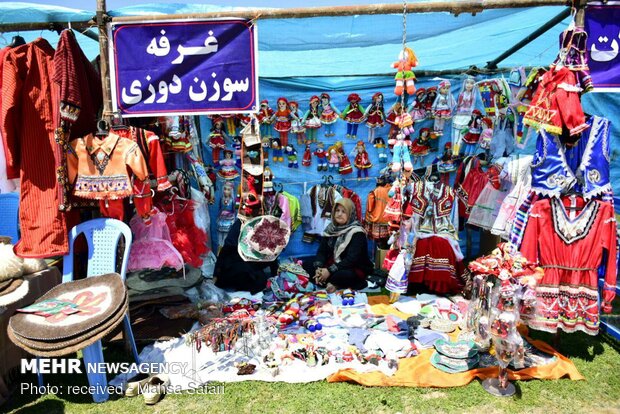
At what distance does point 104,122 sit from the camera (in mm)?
3936

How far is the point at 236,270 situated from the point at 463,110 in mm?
3944

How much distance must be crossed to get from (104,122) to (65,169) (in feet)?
1.81

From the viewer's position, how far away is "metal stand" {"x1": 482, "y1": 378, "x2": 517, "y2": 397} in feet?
11.0

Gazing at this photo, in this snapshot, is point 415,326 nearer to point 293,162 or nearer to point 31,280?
point 293,162

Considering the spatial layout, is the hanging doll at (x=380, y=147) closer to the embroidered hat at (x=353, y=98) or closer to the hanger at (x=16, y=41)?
the embroidered hat at (x=353, y=98)

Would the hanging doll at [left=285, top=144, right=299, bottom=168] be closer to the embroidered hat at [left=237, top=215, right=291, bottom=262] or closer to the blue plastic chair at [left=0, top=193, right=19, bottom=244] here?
the embroidered hat at [left=237, top=215, right=291, bottom=262]

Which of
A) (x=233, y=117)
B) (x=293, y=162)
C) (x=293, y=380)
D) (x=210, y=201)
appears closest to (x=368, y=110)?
(x=293, y=162)

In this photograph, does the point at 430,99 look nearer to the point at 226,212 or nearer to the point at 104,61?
the point at 226,212

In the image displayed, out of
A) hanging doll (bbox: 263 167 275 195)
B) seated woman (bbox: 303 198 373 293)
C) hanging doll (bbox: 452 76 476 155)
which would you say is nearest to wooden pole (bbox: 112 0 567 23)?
hanging doll (bbox: 263 167 275 195)

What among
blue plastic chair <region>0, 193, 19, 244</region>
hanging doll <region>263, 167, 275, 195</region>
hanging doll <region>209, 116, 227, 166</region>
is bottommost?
blue plastic chair <region>0, 193, 19, 244</region>

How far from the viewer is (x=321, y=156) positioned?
21.2ft

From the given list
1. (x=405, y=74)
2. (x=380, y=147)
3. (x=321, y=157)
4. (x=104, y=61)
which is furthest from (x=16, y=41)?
(x=380, y=147)

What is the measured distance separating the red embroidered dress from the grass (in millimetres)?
509

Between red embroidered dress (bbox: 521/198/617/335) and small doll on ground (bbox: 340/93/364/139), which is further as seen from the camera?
small doll on ground (bbox: 340/93/364/139)
